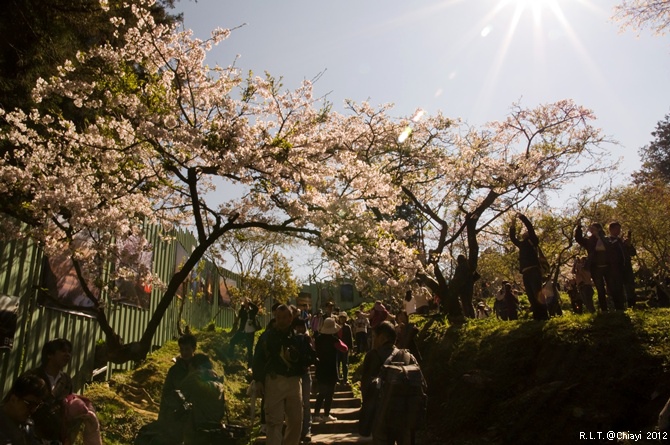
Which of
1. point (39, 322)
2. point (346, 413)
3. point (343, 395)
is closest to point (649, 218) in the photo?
point (343, 395)

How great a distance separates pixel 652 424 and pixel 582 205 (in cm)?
1955

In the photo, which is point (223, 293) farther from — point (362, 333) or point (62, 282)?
point (62, 282)

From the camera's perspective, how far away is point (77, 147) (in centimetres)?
697

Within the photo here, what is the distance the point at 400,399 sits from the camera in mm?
4902

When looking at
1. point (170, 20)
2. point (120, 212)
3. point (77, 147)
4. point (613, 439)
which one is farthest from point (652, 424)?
point (170, 20)

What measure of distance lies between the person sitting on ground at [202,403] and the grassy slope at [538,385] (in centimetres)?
342

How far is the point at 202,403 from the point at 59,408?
1079mm

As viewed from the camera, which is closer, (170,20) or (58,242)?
(58,242)

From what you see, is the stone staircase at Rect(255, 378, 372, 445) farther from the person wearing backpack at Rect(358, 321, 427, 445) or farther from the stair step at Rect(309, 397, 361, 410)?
the person wearing backpack at Rect(358, 321, 427, 445)

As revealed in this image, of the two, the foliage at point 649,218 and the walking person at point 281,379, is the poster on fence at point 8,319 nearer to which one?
the walking person at point 281,379

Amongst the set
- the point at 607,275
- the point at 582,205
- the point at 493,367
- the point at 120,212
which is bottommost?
the point at 493,367

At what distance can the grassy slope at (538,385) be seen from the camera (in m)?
5.43

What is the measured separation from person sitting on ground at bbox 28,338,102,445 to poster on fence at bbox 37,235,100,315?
3319 millimetres

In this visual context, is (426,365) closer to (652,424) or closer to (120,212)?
(652,424)
